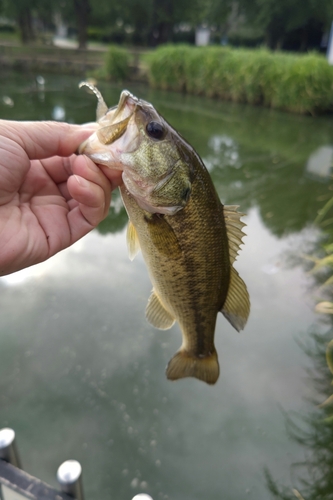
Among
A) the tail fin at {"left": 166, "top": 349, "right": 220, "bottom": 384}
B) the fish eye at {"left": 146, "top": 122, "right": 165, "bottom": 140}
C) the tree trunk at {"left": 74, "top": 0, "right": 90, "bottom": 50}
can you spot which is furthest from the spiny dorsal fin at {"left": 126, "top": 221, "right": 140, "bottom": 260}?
the tree trunk at {"left": 74, "top": 0, "right": 90, "bottom": 50}

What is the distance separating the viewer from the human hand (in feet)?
4.26

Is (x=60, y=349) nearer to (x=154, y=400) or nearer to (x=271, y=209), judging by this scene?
(x=154, y=400)

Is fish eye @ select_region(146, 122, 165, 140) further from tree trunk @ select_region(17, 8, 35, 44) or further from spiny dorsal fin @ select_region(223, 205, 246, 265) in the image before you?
tree trunk @ select_region(17, 8, 35, 44)

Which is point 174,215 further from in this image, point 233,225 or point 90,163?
point 90,163

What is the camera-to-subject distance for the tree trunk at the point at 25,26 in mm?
24934

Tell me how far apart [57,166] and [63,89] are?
13.3 metres

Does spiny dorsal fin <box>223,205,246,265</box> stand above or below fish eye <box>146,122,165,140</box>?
below

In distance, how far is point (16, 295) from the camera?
3.24m

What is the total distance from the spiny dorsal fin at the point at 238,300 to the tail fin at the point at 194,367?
0.83 feet

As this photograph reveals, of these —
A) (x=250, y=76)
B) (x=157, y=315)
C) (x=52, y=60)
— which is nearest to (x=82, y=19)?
(x=52, y=60)

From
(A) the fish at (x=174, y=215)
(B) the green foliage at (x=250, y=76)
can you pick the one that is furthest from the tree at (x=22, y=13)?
(A) the fish at (x=174, y=215)

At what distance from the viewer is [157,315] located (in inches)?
61.3

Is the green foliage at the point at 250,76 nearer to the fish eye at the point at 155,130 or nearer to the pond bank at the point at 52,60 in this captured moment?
the pond bank at the point at 52,60

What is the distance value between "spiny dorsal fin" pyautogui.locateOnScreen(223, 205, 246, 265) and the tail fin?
491 millimetres
